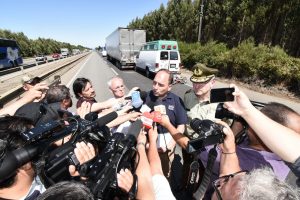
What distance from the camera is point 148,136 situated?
2475 millimetres

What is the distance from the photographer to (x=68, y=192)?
4.01 ft

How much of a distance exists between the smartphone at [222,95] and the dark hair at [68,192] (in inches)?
47.6

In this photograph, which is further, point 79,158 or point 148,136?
point 148,136

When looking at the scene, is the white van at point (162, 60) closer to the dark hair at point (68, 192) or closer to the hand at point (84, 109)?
the hand at point (84, 109)

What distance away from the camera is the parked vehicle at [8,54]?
2881 centimetres

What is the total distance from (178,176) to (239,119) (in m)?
2.73

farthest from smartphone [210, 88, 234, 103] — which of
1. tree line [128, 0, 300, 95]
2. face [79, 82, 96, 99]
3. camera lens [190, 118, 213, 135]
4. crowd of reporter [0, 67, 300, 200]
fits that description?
tree line [128, 0, 300, 95]

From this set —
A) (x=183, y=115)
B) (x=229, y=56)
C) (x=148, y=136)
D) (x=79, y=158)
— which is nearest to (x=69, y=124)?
(x=79, y=158)

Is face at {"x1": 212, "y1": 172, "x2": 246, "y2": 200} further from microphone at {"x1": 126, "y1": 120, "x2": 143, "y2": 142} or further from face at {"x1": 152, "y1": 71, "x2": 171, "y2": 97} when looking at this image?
face at {"x1": 152, "y1": 71, "x2": 171, "y2": 97}

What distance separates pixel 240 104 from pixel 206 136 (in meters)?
0.34

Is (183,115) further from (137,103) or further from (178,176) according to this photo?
(178,176)

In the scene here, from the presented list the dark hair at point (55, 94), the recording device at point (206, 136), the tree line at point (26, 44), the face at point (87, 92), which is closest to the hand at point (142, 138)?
the recording device at point (206, 136)

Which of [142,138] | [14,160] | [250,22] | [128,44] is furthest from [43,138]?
[128,44]

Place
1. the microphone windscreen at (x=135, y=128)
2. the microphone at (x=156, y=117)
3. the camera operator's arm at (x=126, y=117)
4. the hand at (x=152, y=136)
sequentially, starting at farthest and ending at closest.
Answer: the camera operator's arm at (x=126, y=117), the microphone at (x=156, y=117), the hand at (x=152, y=136), the microphone windscreen at (x=135, y=128)
